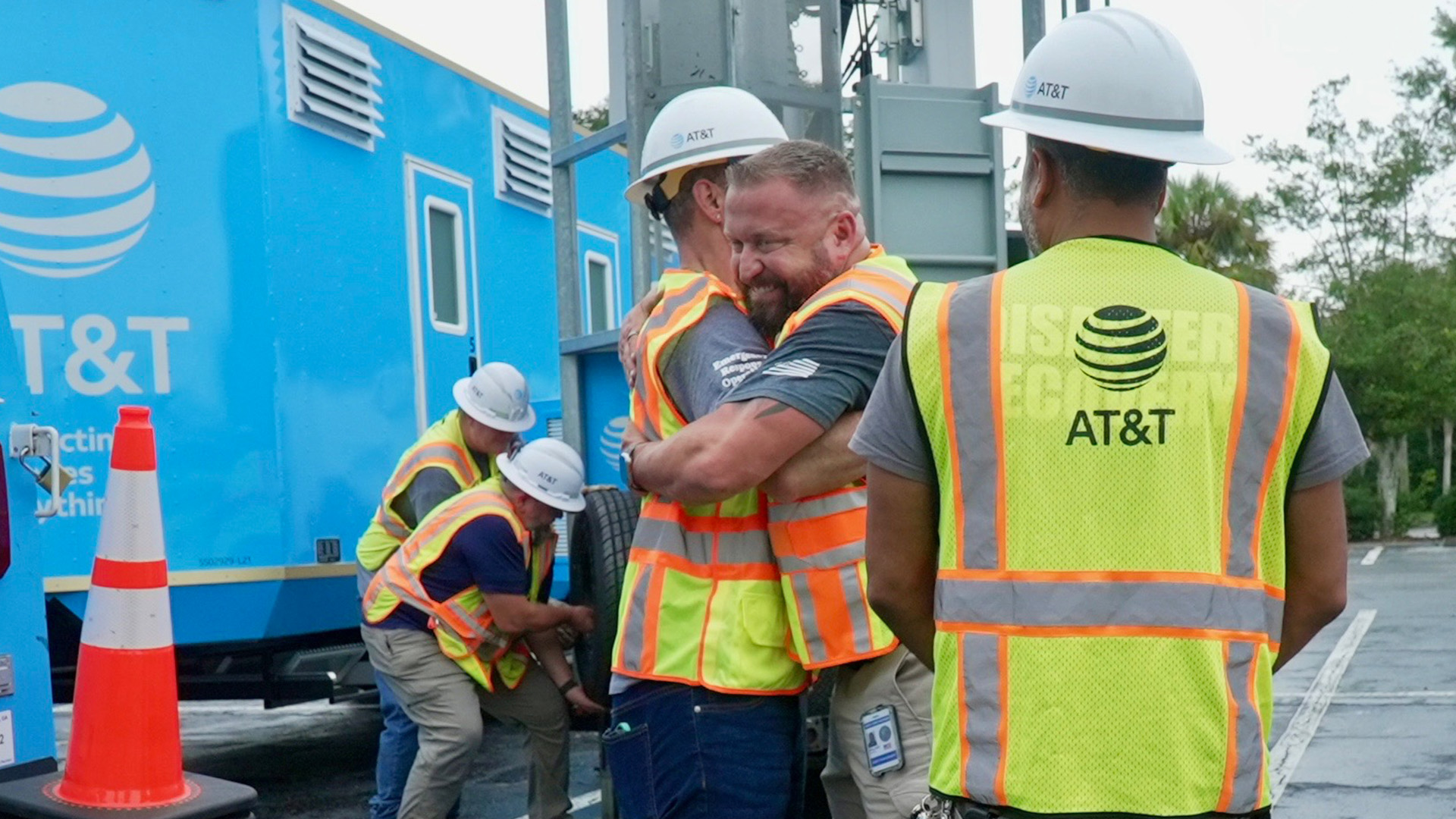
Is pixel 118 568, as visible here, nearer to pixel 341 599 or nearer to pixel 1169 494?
pixel 1169 494

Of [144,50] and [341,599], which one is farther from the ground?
[144,50]

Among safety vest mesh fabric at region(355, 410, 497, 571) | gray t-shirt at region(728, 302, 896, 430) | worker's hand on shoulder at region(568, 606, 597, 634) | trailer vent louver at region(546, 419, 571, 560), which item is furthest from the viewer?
trailer vent louver at region(546, 419, 571, 560)

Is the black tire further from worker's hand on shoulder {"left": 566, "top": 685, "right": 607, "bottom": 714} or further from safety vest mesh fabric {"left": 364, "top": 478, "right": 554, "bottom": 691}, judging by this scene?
safety vest mesh fabric {"left": 364, "top": 478, "right": 554, "bottom": 691}

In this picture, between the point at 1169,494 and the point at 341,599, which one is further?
the point at 341,599

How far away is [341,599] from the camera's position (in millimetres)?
7102

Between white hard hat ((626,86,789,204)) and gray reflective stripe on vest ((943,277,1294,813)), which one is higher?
white hard hat ((626,86,789,204))

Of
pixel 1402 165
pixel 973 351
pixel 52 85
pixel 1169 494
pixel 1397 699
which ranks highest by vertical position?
pixel 1402 165

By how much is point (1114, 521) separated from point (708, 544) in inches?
40.8

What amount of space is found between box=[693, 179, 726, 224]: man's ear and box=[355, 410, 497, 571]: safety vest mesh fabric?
3.57m

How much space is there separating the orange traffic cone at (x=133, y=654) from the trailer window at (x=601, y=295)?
6134 mm

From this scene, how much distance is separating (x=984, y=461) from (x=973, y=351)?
13 centimetres

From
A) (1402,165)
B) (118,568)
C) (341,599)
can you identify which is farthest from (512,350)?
(1402,165)

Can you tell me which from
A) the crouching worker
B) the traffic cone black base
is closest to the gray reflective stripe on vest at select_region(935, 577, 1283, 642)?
the traffic cone black base

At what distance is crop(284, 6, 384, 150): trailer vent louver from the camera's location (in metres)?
6.95
